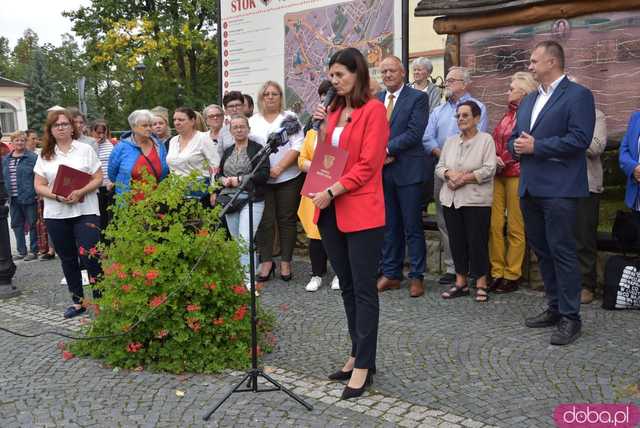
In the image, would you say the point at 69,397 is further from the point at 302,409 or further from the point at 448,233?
the point at 448,233

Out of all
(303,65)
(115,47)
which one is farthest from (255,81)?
(115,47)

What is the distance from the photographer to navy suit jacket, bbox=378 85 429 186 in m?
6.36

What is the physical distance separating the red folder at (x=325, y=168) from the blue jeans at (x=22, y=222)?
24.0ft

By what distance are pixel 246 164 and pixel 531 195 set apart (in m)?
2.99

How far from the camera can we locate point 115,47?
2545 centimetres

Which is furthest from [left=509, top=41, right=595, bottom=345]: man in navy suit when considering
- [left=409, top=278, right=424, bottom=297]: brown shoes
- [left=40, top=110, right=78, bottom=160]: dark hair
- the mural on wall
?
[left=40, top=110, right=78, bottom=160]: dark hair

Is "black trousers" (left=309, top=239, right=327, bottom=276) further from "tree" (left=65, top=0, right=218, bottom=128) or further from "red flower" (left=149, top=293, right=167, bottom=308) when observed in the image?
"tree" (left=65, top=0, right=218, bottom=128)

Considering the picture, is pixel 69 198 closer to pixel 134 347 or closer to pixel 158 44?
pixel 134 347

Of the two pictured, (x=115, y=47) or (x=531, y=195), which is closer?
(x=531, y=195)

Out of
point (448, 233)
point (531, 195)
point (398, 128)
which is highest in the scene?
point (398, 128)

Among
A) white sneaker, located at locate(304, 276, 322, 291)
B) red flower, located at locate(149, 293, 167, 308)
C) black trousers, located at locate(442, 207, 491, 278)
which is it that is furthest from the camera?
white sneaker, located at locate(304, 276, 322, 291)

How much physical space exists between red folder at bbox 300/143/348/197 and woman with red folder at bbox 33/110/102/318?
2874mm

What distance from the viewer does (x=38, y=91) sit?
201 ft

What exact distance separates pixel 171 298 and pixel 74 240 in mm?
2162
